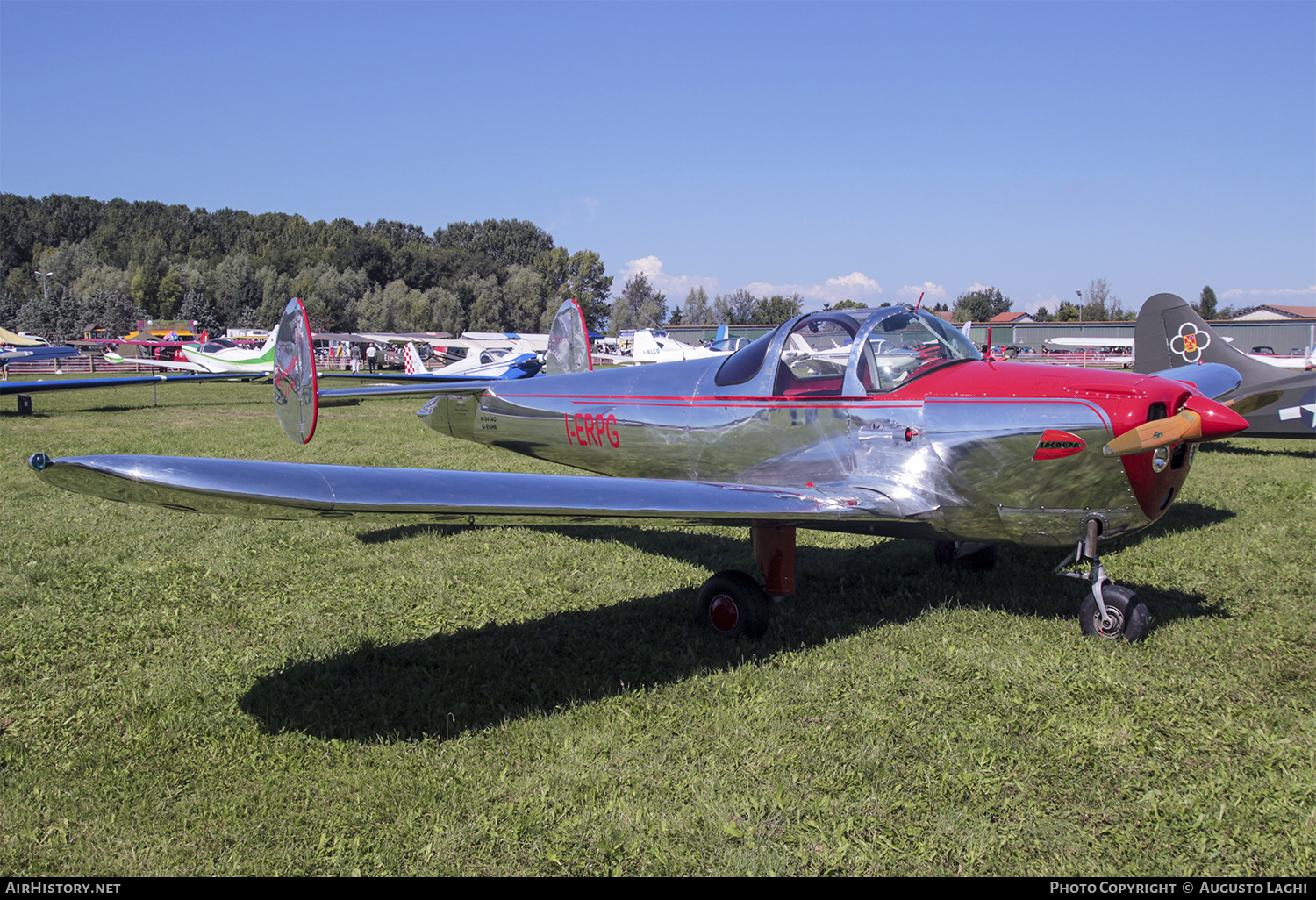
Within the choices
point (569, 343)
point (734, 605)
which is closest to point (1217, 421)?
point (734, 605)

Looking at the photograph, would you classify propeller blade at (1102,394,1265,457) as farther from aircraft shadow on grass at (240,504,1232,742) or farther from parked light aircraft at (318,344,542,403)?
parked light aircraft at (318,344,542,403)

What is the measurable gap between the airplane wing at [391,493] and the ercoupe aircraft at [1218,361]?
398 inches

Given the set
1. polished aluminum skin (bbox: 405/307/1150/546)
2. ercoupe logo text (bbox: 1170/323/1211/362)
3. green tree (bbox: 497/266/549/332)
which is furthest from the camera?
green tree (bbox: 497/266/549/332)

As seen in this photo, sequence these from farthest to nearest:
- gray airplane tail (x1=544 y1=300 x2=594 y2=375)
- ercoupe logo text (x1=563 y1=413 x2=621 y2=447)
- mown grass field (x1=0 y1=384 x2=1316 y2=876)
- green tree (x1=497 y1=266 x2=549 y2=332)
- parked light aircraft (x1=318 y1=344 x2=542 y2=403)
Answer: green tree (x1=497 y1=266 x2=549 y2=332) < gray airplane tail (x1=544 y1=300 x2=594 y2=375) < parked light aircraft (x1=318 y1=344 x2=542 y2=403) < ercoupe logo text (x1=563 y1=413 x2=621 y2=447) < mown grass field (x1=0 y1=384 x2=1316 y2=876)

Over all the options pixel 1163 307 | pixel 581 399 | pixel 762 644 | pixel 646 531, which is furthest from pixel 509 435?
pixel 1163 307

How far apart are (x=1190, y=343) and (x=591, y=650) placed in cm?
1140

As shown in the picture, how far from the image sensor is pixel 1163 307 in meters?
12.2

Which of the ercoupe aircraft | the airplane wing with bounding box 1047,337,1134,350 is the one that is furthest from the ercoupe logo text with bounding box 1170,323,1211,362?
the airplane wing with bounding box 1047,337,1134,350

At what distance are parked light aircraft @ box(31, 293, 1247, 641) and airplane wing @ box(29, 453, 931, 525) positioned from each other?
0.6 inches

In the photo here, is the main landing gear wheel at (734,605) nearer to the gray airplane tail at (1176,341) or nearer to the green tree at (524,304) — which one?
the gray airplane tail at (1176,341)

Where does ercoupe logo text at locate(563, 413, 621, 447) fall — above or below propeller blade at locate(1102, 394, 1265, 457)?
below

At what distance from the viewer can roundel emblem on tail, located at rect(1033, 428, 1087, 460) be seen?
4.54 m

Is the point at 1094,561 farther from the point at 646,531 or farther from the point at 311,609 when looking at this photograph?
the point at 311,609

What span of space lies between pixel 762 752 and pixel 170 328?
3659 inches
